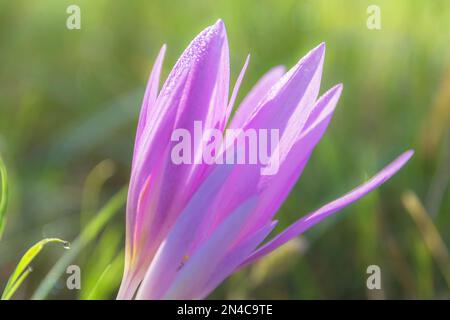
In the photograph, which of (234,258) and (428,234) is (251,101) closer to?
(234,258)

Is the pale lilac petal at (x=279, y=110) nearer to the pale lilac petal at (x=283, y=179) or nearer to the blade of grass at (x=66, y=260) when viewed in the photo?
the pale lilac petal at (x=283, y=179)

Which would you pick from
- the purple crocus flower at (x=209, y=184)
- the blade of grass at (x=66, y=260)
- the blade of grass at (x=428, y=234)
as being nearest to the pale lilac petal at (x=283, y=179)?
the purple crocus flower at (x=209, y=184)

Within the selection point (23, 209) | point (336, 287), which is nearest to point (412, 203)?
point (336, 287)

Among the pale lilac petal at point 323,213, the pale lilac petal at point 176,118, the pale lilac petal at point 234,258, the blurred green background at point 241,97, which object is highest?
the blurred green background at point 241,97

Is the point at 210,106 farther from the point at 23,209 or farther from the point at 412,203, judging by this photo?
→ the point at 23,209

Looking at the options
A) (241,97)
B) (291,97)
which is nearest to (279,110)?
(291,97)

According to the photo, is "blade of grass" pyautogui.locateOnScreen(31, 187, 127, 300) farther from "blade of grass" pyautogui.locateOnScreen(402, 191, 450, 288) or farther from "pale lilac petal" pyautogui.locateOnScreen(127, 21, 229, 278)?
"blade of grass" pyautogui.locateOnScreen(402, 191, 450, 288)
